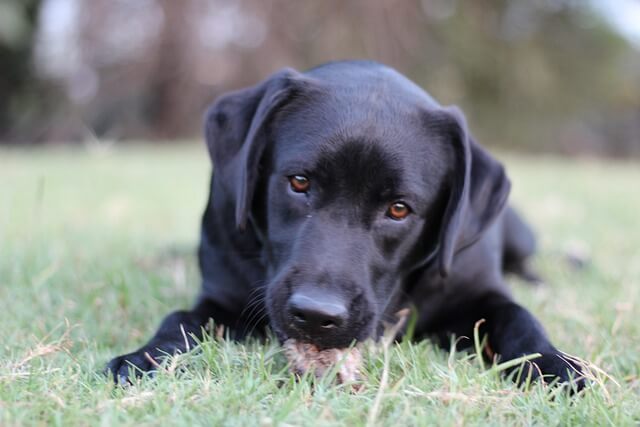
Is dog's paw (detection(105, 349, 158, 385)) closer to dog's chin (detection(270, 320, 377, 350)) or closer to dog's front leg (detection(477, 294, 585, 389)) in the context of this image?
dog's chin (detection(270, 320, 377, 350))

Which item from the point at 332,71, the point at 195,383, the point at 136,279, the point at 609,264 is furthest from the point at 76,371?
the point at 609,264

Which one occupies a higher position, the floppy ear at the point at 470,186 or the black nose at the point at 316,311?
the floppy ear at the point at 470,186

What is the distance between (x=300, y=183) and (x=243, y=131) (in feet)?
1.08

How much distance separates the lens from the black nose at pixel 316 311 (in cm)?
184

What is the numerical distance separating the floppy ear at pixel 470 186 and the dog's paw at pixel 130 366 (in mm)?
974

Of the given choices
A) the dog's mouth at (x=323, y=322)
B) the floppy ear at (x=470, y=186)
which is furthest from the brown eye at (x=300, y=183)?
the floppy ear at (x=470, y=186)

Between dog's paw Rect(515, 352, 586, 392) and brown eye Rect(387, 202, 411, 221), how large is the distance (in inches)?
22.8

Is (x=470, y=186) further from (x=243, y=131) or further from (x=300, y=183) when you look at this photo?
(x=243, y=131)

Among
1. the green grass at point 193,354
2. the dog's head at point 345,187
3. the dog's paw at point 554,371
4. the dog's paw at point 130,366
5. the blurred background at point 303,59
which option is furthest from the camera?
the blurred background at point 303,59

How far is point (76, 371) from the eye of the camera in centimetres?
184

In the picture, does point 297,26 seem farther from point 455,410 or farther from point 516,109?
point 455,410

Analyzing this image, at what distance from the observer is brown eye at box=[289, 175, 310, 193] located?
220 centimetres

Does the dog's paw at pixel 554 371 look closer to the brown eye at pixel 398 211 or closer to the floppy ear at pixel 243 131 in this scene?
the brown eye at pixel 398 211

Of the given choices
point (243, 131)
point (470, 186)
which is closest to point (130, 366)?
point (243, 131)
